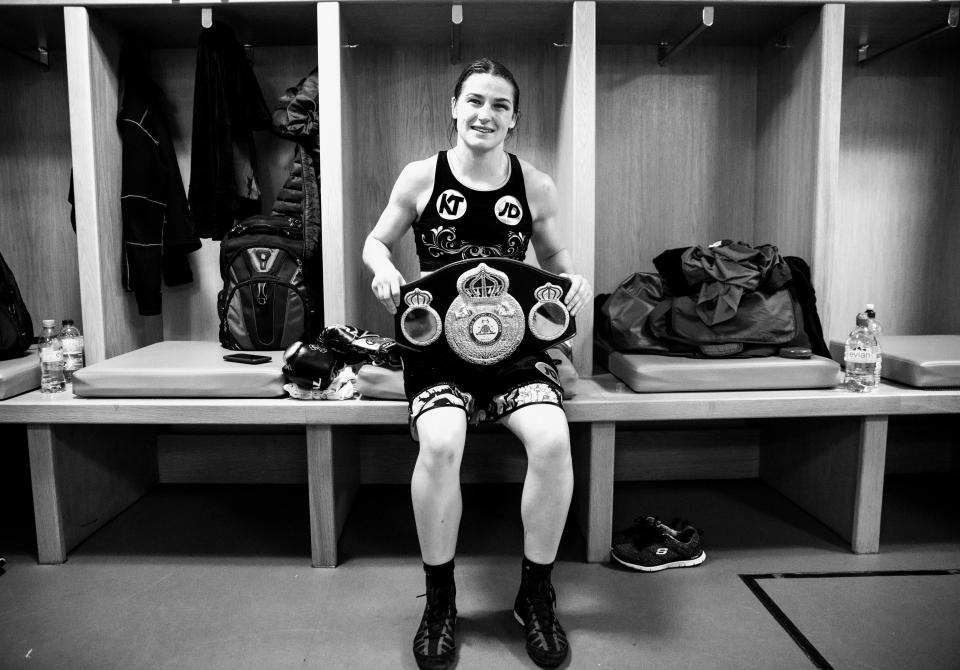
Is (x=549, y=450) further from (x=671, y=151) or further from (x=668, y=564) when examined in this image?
(x=671, y=151)

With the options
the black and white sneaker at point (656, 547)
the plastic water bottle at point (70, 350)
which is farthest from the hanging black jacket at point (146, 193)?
the black and white sneaker at point (656, 547)

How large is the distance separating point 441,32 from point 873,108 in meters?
1.82

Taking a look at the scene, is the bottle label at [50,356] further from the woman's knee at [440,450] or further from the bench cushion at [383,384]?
the woman's knee at [440,450]

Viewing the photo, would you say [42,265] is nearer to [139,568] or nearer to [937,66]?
[139,568]

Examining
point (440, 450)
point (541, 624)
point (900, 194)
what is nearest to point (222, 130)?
point (440, 450)

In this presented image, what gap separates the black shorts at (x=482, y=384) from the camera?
66.1 inches

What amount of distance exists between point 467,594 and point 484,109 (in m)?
1.34

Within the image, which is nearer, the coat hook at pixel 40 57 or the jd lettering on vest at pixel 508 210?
the jd lettering on vest at pixel 508 210

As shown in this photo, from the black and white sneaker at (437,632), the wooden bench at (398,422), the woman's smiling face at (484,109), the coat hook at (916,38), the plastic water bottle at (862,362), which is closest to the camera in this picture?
the black and white sneaker at (437,632)

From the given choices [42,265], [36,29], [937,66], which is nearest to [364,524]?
[42,265]

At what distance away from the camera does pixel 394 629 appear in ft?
5.43

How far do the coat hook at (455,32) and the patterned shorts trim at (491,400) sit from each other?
1306 mm

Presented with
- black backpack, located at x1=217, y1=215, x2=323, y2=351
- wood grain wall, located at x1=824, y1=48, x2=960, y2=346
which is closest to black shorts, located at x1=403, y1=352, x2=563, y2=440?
black backpack, located at x1=217, y1=215, x2=323, y2=351

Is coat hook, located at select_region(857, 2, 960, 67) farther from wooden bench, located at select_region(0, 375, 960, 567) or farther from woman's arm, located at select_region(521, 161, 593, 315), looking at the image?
woman's arm, located at select_region(521, 161, 593, 315)
